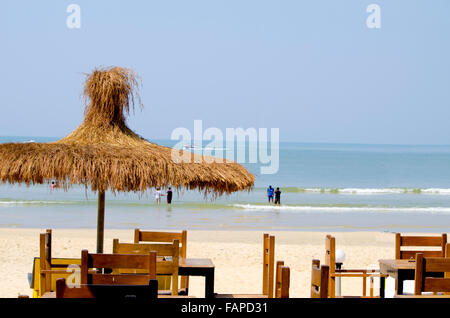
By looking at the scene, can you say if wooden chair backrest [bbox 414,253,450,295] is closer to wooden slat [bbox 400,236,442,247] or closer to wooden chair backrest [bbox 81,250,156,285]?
wooden slat [bbox 400,236,442,247]

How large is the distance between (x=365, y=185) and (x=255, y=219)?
2701 centimetres

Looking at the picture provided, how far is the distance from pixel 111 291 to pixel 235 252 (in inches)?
413

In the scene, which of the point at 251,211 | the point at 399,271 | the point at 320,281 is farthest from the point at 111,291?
the point at 251,211

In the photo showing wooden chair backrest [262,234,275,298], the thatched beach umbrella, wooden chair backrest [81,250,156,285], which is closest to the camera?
wooden chair backrest [81,250,156,285]

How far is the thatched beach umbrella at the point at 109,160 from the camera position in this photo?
212 inches

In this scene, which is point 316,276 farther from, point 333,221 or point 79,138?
point 333,221

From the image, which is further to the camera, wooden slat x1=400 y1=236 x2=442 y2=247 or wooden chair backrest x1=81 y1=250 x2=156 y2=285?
wooden slat x1=400 y1=236 x2=442 y2=247

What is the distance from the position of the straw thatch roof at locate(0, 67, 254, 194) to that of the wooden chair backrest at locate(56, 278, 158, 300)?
2.07m

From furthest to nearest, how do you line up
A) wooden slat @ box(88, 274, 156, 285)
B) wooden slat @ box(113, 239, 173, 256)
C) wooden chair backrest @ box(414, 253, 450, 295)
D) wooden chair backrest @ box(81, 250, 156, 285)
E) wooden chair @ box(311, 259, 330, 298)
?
wooden slat @ box(113, 239, 173, 256), wooden chair backrest @ box(414, 253, 450, 295), wooden chair backrest @ box(81, 250, 156, 285), wooden slat @ box(88, 274, 156, 285), wooden chair @ box(311, 259, 330, 298)

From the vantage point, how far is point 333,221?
78.0ft

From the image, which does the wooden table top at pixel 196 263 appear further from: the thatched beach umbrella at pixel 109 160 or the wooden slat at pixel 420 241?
the wooden slat at pixel 420 241

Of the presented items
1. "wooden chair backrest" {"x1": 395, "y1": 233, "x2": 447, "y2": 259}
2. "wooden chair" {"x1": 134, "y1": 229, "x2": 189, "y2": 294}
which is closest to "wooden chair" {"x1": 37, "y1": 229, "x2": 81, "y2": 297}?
"wooden chair" {"x1": 134, "y1": 229, "x2": 189, "y2": 294}

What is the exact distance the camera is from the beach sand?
9.21m
